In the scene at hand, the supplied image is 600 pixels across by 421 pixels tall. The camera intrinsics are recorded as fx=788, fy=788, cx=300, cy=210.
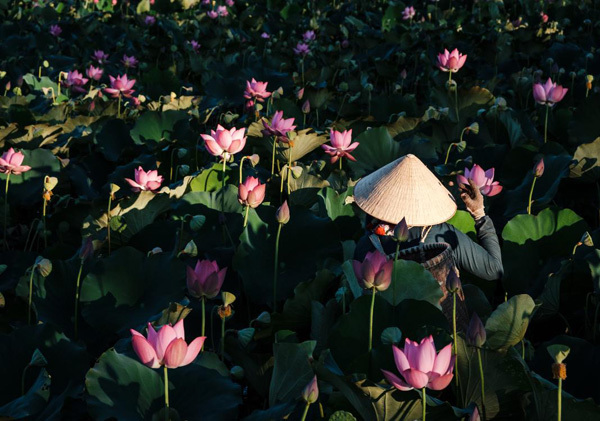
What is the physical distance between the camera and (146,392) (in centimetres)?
178

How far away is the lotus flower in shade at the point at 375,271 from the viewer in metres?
1.79

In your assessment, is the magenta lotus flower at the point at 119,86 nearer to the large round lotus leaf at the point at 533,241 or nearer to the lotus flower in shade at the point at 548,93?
the lotus flower in shade at the point at 548,93

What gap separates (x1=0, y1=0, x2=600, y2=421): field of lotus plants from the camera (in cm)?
177

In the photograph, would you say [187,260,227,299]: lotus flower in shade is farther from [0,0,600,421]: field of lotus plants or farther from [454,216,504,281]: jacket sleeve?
[454,216,504,281]: jacket sleeve

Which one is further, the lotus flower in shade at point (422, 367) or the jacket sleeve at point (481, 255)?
the jacket sleeve at point (481, 255)

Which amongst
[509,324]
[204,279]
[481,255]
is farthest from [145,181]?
[509,324]

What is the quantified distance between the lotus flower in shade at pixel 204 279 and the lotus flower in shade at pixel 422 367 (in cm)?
62

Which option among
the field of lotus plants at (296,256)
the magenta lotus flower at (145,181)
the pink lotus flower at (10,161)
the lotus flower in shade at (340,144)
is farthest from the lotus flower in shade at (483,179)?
the pink lotus flower at (10,161)

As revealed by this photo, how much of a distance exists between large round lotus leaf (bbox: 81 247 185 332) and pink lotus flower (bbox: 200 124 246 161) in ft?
2.41

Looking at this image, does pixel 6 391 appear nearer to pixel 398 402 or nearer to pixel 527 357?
pixel 398 402

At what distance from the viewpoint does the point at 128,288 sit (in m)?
2.35

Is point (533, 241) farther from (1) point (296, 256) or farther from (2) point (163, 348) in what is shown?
(2) point (163, 348)

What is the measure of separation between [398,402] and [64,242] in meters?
1.87

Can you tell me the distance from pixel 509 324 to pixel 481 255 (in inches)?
17.7
